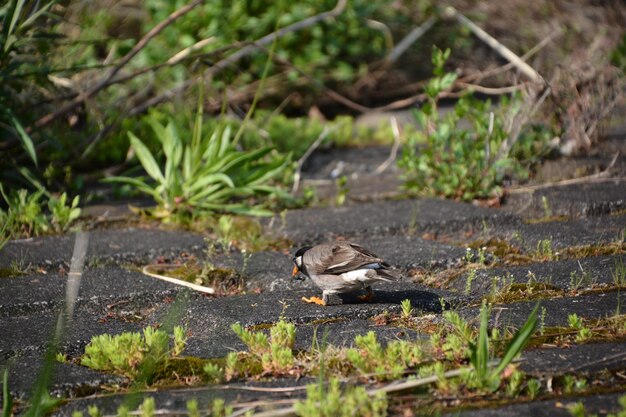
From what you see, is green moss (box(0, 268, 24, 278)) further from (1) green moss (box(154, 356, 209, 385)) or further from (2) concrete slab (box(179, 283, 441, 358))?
(1) green moss (box(154, 356, 209, 385))

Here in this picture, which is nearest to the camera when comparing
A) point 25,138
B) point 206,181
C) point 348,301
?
point 348,301

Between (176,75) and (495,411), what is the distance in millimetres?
6469

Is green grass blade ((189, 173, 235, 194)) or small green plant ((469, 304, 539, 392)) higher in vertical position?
green grass blade ((189, 173, 235, 194))

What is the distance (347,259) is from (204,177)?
5.44 ft

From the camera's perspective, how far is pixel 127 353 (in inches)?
105

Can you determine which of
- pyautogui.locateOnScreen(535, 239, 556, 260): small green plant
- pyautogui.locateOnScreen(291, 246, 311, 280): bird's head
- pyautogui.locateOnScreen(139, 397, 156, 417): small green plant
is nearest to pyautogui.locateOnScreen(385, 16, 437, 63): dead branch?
pyautogui.locateOnScreen(535, 239, 556, 260): small green plant

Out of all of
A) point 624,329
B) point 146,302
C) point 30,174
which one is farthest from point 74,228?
point 624,329

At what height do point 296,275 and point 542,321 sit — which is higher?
point 296,275

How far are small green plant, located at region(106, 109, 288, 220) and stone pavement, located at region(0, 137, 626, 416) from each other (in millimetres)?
243

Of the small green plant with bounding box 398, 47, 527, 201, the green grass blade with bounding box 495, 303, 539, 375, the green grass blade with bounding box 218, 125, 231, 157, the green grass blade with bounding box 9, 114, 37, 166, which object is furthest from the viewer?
the green grass blade with bounding box 218, 125, 231, 157

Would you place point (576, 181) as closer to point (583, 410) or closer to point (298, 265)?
point (298, 265)

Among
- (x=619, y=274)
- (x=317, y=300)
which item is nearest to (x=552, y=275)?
(x=619, y=274)

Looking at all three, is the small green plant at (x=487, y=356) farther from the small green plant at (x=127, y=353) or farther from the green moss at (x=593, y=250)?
the green moss at (x=593, y=250)

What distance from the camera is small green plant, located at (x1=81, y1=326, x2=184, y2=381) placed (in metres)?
2.64
